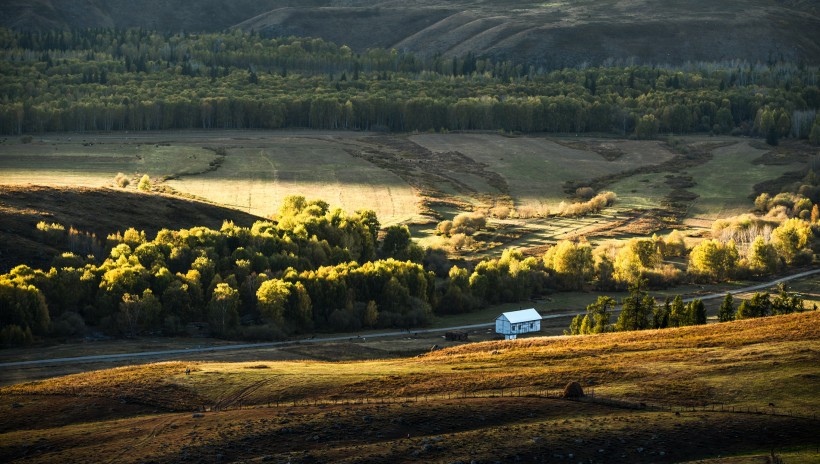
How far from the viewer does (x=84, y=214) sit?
136 metres

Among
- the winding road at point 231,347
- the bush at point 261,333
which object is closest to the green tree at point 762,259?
the winding road at point 231,347

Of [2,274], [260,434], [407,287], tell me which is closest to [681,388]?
[260,434]

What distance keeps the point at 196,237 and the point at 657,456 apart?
81.1 m

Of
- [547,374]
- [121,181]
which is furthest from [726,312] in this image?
[121,181]

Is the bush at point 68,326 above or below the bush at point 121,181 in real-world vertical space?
below

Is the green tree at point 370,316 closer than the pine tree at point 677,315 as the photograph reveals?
No

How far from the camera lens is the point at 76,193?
Answer: 143 m

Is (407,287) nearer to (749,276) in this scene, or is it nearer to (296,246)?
(296,246)

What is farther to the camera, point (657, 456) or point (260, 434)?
point (260, 434)

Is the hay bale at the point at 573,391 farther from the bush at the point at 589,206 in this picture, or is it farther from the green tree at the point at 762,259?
the bush at the point at 589,206

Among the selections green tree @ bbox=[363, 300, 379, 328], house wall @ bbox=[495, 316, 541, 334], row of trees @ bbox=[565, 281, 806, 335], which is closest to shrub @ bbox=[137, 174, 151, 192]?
green tree @ bbox=[363, 300, 379, 328]

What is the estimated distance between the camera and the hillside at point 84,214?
121 meters

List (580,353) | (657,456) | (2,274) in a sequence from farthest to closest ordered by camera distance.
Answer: (2,274) < (580,353) < (657,456)

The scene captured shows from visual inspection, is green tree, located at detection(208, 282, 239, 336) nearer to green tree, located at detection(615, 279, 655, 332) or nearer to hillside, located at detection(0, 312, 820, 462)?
hillside, located at detection(0, 312, 820, 462)
